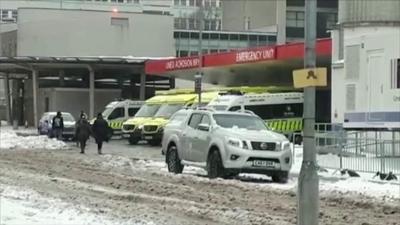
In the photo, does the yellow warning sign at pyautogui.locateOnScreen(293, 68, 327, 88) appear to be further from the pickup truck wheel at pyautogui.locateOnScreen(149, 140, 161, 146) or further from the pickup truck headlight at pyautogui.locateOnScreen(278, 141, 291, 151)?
the pickup truck wheel at pyautogui.locateOnScreen(149, 140, 161, 146)

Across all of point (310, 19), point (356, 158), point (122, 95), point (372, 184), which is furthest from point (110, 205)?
point (122, 95)

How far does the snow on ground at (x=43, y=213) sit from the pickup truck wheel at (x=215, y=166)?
6.93 meters

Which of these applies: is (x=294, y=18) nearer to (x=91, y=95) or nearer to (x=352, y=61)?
(x=91, y=95)

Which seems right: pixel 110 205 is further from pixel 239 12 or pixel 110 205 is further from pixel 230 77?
pixel 239 12

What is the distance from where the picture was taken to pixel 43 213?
38.1 feet

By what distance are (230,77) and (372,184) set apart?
38.3 meters

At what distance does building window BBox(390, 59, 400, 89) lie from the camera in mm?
26359

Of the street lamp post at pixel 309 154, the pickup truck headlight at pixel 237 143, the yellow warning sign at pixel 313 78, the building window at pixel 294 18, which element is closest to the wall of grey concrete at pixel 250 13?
the building window at pixel 294 18

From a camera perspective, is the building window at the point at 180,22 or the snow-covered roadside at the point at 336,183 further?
the building window at the point at 180,22

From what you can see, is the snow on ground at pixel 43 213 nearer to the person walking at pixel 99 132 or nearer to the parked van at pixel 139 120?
the person walking at pixel 99 132

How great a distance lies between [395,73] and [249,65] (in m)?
21.1

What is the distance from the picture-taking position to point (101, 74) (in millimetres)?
72812

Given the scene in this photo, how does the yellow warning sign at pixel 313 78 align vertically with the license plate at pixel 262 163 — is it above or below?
above

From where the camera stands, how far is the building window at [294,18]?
94.8 m
